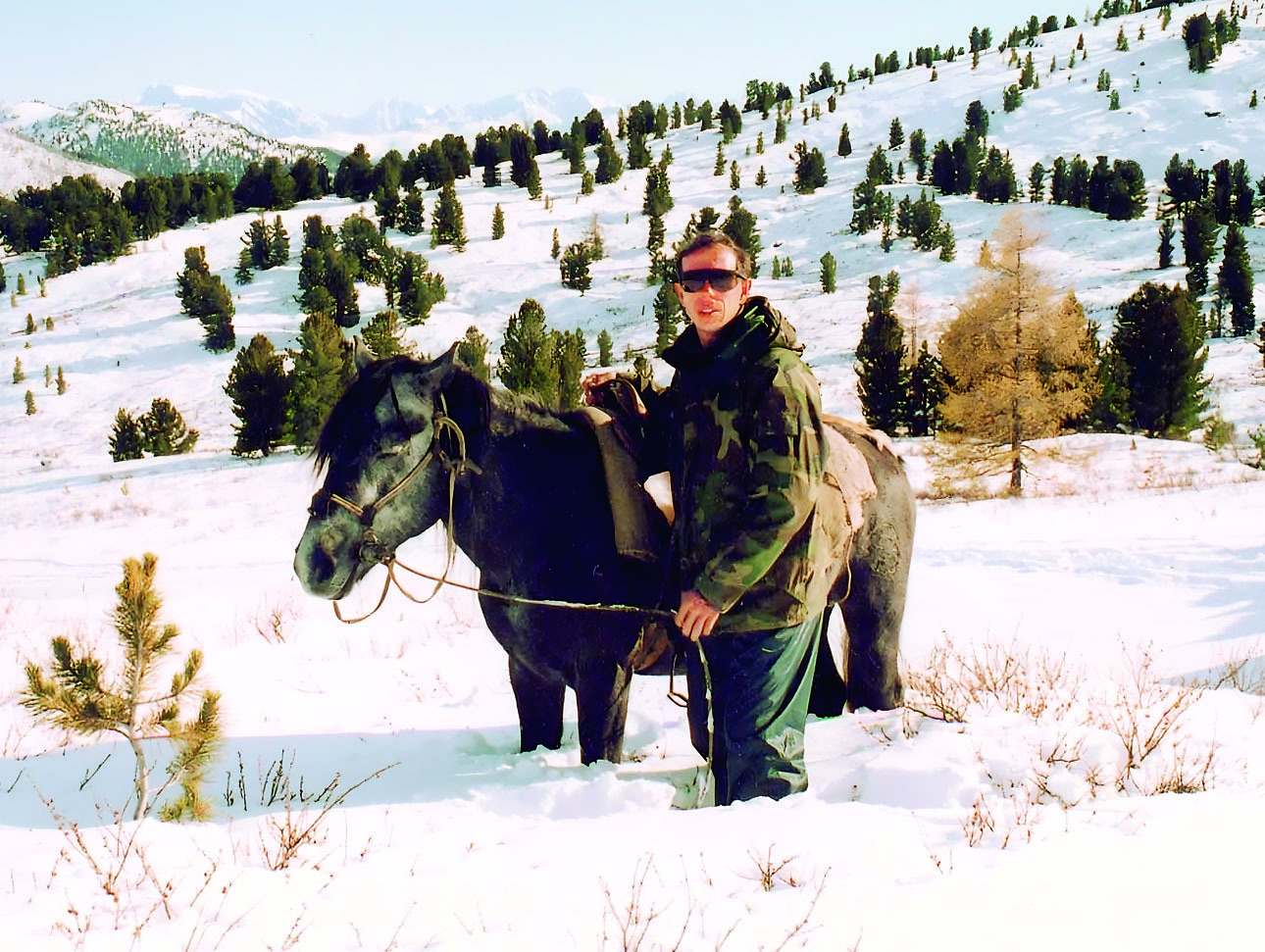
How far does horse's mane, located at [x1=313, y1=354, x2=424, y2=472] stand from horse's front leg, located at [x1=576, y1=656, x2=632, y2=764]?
136 cm

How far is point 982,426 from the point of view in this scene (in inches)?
711

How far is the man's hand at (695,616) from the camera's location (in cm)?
286

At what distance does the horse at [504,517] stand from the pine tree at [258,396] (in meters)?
23.7

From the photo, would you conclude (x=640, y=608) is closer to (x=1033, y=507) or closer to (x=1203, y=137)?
(x=1033, y=507)

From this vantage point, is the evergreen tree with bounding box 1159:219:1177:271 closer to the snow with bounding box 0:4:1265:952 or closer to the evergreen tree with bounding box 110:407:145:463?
the snow with bounding box 0:4:1265:952

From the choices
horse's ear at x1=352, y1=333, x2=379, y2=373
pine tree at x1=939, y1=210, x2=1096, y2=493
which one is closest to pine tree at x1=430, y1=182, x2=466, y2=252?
pine tree at x1=939, y1=210, x2=1096, y2=493

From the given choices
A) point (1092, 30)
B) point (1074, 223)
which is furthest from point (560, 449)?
point (1092, 30)

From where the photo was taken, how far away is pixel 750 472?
2805mm

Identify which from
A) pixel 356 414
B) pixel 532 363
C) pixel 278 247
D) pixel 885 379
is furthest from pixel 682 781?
pixel 278 247

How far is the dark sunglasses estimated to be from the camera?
113 inches

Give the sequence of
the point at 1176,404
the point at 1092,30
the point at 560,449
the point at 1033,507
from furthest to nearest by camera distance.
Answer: the point at 1092,30, the point at 1176,404, the point at 1033,507, the point at 560,449

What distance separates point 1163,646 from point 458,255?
4273cm

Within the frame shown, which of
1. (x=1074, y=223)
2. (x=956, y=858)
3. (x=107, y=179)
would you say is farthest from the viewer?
(x=107, y=179)

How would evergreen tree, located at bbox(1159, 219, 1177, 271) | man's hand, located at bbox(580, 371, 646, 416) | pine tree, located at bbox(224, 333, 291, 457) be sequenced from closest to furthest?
man's hand, located at bbox(580, 371, 646, 416) < pine tree, located at bbox(224, 333, 291, 457) < evergreen tree, located at bbox(1159, 219, 1177, 271)
